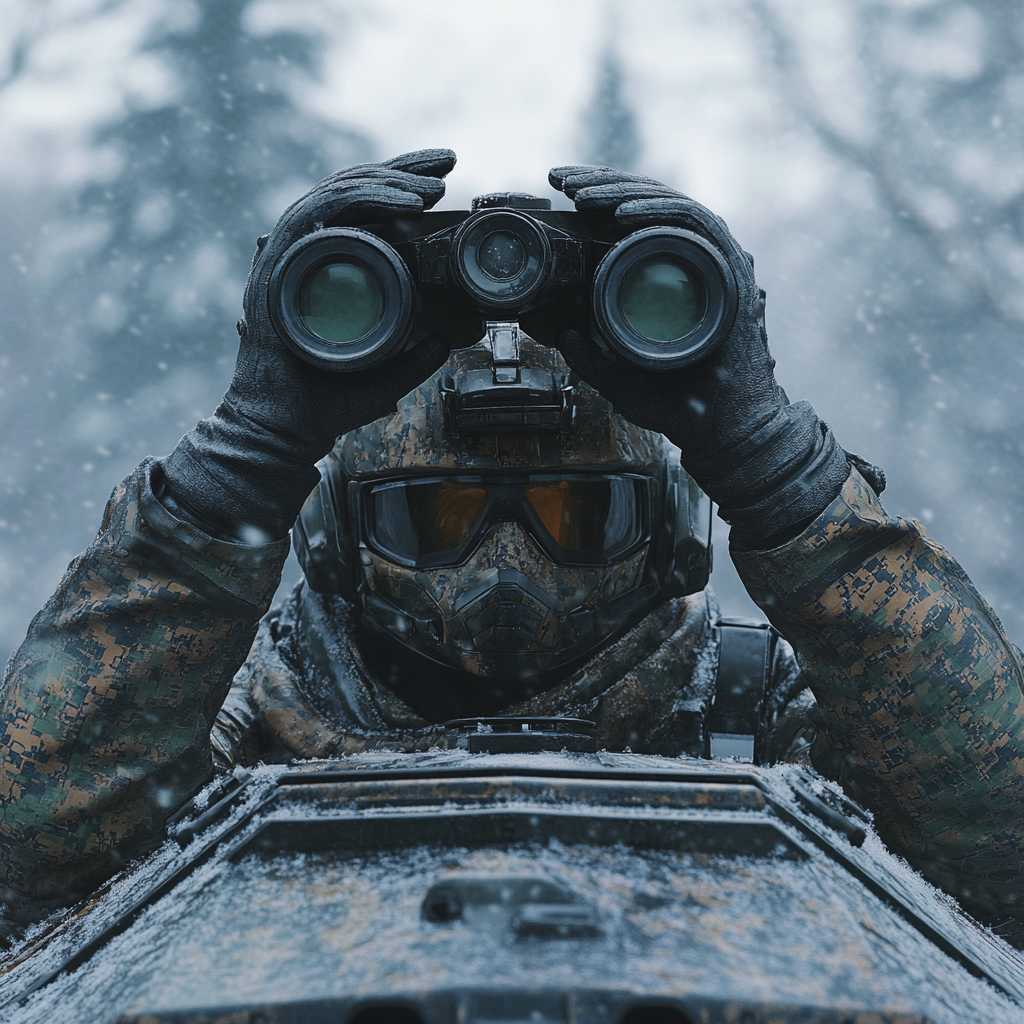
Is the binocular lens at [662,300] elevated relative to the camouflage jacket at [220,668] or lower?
elevated

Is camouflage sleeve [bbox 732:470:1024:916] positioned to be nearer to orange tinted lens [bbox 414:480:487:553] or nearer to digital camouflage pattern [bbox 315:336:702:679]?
digital camouflage pattern [bbox 315:336:702:679]

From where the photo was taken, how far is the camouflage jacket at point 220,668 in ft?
4.17

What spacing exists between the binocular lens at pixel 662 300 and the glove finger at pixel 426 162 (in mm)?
390

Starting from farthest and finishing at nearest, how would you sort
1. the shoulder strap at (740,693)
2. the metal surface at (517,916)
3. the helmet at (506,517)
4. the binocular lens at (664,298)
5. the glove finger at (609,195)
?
the shoulder strap at (740,693) → the helmet at (506,517) → the glove finger at (609,195) → the binocular lens at (664,298) → the metal surface at (517,916)

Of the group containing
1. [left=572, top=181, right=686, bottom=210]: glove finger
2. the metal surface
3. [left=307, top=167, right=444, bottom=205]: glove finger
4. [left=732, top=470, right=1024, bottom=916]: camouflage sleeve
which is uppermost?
[left=307, top=167, right=444, bottom=205]: glove finger

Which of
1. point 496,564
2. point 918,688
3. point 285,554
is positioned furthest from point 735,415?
point 285,554

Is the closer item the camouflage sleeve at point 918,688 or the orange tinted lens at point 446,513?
the camouflage sleeve at point 918,688

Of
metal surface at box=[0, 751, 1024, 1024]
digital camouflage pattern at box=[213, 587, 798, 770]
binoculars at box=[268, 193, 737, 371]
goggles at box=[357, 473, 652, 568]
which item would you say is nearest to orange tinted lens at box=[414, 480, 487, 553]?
goggles at box=[357, 473, 652, 568]

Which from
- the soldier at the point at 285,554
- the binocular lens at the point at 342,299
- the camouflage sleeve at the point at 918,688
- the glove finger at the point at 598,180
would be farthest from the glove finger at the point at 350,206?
the camouflage sleeve at the point at 918,688

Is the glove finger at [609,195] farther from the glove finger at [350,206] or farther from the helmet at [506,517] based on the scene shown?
the helmet at [506,517]

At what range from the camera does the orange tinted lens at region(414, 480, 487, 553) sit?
1745mm

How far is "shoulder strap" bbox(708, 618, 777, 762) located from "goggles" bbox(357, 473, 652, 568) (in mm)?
362

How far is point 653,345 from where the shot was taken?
114cm

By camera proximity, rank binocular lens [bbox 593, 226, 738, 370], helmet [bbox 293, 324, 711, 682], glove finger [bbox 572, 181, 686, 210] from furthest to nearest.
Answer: helmet [bbox 293, 324, 711, 682] → glove finger [bbox 572, 181, 686, 210] → binocular lens [bbox 593, 226, 738, 370]
